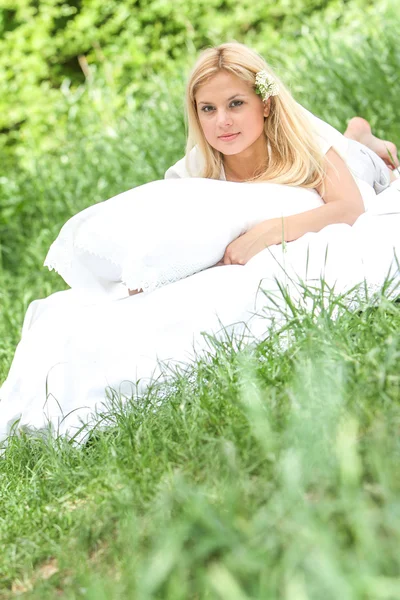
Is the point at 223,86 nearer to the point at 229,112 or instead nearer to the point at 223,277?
the point at 229,112

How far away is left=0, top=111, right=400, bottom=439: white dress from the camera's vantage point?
8.79 ft

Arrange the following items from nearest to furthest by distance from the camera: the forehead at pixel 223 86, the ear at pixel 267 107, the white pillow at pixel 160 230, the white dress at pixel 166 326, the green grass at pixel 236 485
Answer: the green grass at pixel 236 485 → the white dress at pixel 166 326 → the white pillow at pixel 160 230 → the forehead at pixel 223 86 → the ear at pixel 267 107

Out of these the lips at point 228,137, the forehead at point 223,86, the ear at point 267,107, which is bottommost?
the lips at point 228,137

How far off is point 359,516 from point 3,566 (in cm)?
91

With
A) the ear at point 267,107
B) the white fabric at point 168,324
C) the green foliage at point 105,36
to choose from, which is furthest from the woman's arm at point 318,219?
the green foliage at point 105,36

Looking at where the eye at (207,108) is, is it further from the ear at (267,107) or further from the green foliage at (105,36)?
the green foliage at (105,36)

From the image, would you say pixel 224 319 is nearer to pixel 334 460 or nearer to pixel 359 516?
pixel 334 460

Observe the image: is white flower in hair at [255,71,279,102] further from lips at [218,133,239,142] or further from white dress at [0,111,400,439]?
white dress at [0,111,400,439]

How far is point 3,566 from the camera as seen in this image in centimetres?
191

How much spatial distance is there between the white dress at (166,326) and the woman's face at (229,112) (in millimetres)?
620

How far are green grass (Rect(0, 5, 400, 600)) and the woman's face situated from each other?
3.42ft

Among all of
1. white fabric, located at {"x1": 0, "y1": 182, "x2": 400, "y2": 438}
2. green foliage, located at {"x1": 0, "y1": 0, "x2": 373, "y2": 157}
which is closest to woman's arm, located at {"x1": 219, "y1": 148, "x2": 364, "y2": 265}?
white fabric, located at {"x1": 0, "y1": 182, "x2": 400, "y2": 438}

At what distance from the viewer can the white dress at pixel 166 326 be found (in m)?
2.68

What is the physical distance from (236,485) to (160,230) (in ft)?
4.35
